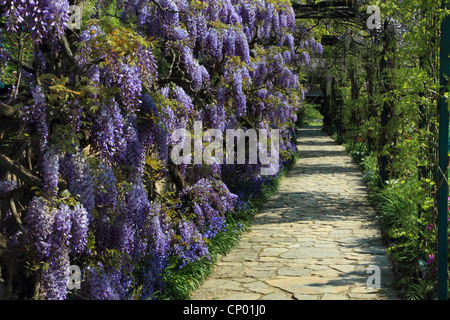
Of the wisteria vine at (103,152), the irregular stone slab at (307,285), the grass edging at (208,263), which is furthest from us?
the irregular stone slab at (307,285)

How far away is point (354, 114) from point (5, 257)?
15.4m

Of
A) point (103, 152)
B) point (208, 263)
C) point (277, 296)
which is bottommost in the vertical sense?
point (277, 296)

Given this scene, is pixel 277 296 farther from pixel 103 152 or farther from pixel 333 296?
pixel 103 152

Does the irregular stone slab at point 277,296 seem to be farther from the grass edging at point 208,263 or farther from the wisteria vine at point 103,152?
the wisteria vine at point 103,152

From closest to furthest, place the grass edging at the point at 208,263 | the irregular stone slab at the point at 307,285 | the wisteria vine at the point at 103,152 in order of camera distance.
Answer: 1. the wisteria vine at the point at 103,152
2. the grass edging at the point at 208,263
3. the irregular stone slab at the point at 307,285

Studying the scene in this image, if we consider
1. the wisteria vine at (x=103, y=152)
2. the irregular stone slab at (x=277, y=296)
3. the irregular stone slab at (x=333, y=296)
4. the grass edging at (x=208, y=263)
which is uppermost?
the wisteria vine at (x=103, y=152)

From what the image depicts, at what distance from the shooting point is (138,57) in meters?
3.52

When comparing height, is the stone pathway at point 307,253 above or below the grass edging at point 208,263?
below

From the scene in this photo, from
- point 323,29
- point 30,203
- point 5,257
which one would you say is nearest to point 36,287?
point 5,257

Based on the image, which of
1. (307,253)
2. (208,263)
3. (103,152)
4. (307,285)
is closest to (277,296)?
(307,285)

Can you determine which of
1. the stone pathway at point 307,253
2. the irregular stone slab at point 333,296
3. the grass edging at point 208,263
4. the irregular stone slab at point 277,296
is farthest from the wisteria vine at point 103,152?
the irregular stone slab at point 333,296

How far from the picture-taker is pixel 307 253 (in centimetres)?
601

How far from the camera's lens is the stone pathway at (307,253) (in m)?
4.76

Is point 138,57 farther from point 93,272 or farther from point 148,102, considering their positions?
point 93,272
